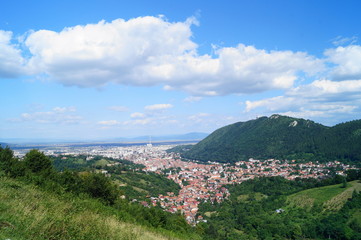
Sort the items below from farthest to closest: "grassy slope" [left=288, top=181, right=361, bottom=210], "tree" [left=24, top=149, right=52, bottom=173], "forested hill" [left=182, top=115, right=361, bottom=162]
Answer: "forested hill" [left=182, top=115, right=361, bottom=162], "grassy slope" [left=288, top=181, right=361, bottom=210], "tree" [left=24, top=149, right=52, bottom=173]

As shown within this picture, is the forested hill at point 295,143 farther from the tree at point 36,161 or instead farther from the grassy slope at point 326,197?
the tree at point 36,161

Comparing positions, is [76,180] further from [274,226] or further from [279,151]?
[279,151]

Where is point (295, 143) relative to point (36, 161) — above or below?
below

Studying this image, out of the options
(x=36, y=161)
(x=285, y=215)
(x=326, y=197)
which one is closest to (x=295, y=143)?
(x=326, y=197)

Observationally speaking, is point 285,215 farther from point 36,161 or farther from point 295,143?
point 295,143

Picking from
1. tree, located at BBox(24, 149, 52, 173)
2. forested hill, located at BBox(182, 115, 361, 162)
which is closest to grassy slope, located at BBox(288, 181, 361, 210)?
tree, located at BBox(24, 149, 52, 173)

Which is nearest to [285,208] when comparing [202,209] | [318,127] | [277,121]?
[202,209]

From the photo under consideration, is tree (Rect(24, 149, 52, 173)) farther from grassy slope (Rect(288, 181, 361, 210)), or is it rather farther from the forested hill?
the forested hill
